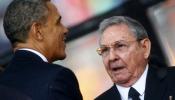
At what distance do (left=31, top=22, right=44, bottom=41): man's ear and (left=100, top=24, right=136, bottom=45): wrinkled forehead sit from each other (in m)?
0.79

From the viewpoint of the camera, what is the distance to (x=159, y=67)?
3.10 meters

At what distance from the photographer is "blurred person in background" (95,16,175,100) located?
2.94 meters

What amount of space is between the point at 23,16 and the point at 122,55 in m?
0.87

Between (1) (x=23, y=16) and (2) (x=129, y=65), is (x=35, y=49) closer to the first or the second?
(1) (x=23, y=16)

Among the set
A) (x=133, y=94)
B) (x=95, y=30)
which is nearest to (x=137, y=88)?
(x=133, y=94)

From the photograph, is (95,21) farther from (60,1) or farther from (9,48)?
(9,48)

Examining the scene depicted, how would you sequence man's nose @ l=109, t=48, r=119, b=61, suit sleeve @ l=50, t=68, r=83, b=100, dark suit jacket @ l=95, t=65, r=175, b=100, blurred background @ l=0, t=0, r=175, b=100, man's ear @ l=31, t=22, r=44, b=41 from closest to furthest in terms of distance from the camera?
suit sleeve @ l=50, t=68, r=83, b=100 < man's ear @ l=31, t=22, r=44, b=41 < dark suit jacket @ l=95, t=65, r=175, b=100 < man's nose @ l=109, t=48, r=119, b=61 < blurred background @ l=0, t=0, r=175, b=100

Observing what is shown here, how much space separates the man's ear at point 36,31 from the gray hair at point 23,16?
0.02m

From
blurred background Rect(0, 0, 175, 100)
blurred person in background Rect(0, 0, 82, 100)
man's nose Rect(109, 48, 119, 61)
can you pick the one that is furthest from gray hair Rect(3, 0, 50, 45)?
blurred background Rect(0, 0, 175, 100)

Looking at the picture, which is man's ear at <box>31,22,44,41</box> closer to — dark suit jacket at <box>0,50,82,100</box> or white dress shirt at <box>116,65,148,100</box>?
dark suit jacket at <box>0,50,82,100</box>

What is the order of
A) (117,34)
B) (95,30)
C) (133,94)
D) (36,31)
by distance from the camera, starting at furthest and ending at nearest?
(95,30) → (117,34) → (133,94) → (36,31)

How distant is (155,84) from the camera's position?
2945 mm

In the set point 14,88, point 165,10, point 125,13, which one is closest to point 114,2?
point 125,13

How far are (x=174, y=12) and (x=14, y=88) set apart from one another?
6.64 feet
